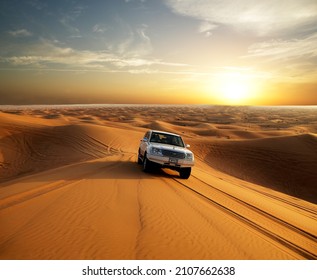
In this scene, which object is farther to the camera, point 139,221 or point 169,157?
point 169,157

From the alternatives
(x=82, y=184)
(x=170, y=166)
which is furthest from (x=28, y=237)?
(x=170, y=166)

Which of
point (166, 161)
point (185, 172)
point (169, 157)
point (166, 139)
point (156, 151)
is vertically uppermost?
point (166, 139)

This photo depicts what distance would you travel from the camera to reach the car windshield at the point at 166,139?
1291cm

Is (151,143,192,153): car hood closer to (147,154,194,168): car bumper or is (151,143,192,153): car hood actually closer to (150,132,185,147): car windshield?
(147,154,194,168): car bumper

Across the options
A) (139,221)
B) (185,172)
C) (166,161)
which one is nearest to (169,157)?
(166,161)

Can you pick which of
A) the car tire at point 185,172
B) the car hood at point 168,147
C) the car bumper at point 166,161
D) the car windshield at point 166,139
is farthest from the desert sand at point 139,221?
the car windshield at point 166,139

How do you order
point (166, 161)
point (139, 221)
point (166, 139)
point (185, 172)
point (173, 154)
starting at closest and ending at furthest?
1. point (139, 221)
2. point (166, 161)
3. point (173, 154)
4. point (185, 172)
5. point (166, 139)

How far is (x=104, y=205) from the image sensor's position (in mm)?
7234

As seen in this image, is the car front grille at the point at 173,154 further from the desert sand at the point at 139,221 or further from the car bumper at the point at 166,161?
the desert sand at the point at 139,221

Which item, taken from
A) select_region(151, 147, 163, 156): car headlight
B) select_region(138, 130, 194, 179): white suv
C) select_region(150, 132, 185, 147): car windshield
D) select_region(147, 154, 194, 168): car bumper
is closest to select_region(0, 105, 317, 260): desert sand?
select_region(138, 130, 194, 179): white suv

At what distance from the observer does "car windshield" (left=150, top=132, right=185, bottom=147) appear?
42.4 ft

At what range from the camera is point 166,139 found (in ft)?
43.0

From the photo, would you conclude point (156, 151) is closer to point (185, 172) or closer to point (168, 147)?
point (168, 147)

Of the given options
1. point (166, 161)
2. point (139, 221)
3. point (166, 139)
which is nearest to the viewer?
point (139, 221)
